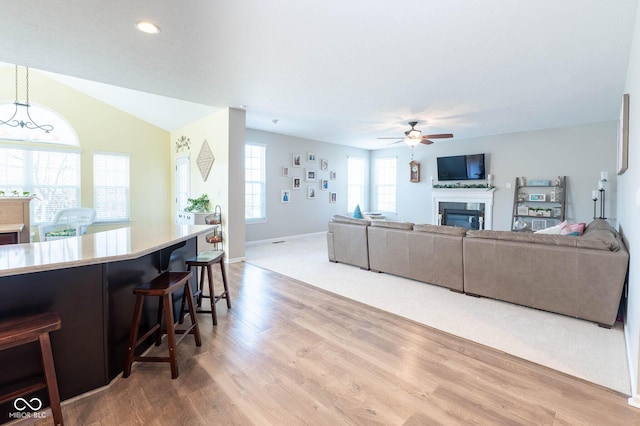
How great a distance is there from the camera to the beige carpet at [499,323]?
2166mm

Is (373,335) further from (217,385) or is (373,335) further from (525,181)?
(525,181)

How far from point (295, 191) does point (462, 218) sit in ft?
14.2

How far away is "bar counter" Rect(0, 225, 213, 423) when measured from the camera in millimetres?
1584

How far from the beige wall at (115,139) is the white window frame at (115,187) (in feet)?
0.23

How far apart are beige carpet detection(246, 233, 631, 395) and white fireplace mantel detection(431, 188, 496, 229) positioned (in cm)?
415

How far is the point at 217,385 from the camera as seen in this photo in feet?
6.30

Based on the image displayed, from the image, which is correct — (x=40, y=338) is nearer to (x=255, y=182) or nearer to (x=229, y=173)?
(x=229, y=173)

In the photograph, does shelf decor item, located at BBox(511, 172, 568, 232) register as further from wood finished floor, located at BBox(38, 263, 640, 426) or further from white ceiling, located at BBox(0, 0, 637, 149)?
wood finished floor, located at BBox(38, 263, 640, 426)

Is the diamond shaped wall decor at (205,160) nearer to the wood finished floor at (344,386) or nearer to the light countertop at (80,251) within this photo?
the light countertop at (80,251)

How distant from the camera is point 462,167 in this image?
743cm

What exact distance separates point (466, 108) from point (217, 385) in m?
5.06

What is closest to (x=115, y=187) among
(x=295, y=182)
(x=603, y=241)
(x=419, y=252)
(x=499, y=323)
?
(x=295, y=182)

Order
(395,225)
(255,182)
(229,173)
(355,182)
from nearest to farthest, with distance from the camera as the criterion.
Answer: (395,225) < (229,173) < (255,182) < (355,182)

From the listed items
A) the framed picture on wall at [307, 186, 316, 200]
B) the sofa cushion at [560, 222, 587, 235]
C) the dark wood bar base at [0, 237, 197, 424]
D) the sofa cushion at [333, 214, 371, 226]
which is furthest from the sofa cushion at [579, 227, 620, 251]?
the framed picture on wall at [307, 186, 316, 200]
